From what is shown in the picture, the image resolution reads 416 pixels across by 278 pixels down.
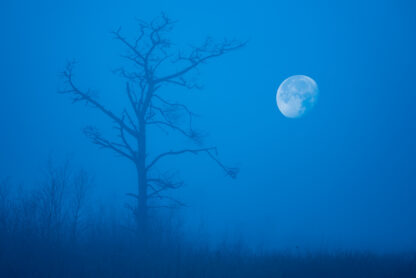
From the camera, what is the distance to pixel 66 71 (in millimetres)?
10219

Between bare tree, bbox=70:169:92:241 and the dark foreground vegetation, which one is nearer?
the dark foreground vegetation

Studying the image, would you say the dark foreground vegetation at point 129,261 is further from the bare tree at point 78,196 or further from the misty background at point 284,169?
the misty background at point 284,169

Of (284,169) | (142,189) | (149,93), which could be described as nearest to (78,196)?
(142,189)

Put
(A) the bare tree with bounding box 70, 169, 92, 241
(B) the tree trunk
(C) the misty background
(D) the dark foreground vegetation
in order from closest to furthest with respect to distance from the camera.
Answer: (D) the dark foreground vegetation
(B) the tree trunk
(A) the bare tree with bounding box 70, 169, 92, 241
(C) the misty background

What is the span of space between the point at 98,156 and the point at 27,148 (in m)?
11.8

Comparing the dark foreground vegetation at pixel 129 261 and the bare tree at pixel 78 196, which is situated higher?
the bare tree at pixel 78 196

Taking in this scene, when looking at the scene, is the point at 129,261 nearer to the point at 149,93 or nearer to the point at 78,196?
the point at 149,93

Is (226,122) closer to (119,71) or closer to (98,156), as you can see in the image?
(98,156)

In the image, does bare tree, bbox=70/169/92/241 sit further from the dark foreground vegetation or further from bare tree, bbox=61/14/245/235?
bare tree, bbox=61/14/245/235

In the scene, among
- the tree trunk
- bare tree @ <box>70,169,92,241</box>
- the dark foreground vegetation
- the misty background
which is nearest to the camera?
the dark foreground vegetation

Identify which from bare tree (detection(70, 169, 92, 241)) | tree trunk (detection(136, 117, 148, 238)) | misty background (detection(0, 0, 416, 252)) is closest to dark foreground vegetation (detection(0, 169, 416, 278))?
tree trunk (detection(136, 117, 148, 238))

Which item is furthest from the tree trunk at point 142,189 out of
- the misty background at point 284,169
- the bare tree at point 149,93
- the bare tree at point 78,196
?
the misty background at point 284,169

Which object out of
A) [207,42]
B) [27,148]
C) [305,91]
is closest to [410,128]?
[305,91]

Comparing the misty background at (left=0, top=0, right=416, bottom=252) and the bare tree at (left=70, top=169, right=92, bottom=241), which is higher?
the misty background at (left=0, top=0, right=416, bottom=252)
